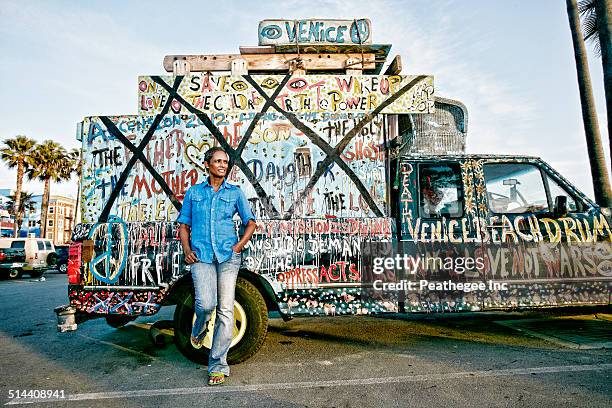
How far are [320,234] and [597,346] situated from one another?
9.76 ft

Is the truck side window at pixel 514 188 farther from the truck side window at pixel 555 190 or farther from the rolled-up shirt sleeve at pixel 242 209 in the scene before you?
A: the rolled-up shirt sleeve at pixel 242 209

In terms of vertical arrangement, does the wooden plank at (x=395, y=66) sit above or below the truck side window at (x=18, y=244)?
above

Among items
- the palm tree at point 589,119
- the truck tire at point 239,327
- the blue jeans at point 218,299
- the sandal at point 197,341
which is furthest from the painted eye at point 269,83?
the palm tree at point 589,119

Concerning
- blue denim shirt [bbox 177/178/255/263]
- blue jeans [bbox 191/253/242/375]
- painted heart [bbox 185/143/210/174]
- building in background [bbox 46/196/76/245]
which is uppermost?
building in background [bbox 46/196/76/245]

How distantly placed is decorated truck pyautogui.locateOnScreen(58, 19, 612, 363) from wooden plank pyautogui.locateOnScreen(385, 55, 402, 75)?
26 mm

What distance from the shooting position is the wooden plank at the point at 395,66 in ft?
14.3

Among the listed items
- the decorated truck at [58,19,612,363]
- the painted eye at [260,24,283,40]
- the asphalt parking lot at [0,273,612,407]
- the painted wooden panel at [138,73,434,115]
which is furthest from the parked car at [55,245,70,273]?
the painted eye at [260,24,283,40]

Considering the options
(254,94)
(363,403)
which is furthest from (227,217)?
(363,403)

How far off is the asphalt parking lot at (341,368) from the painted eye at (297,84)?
2.75m

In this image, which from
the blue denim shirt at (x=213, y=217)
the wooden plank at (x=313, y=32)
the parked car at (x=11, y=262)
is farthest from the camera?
the parked car at (x=11, y=262)

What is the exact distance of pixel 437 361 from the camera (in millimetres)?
3664

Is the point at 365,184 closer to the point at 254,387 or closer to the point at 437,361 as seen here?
the point at 437,361

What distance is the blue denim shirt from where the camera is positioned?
3.29 metres

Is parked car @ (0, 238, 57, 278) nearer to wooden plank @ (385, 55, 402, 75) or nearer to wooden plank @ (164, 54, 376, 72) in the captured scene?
wooden plank @ (164, 54, 376, 72)
